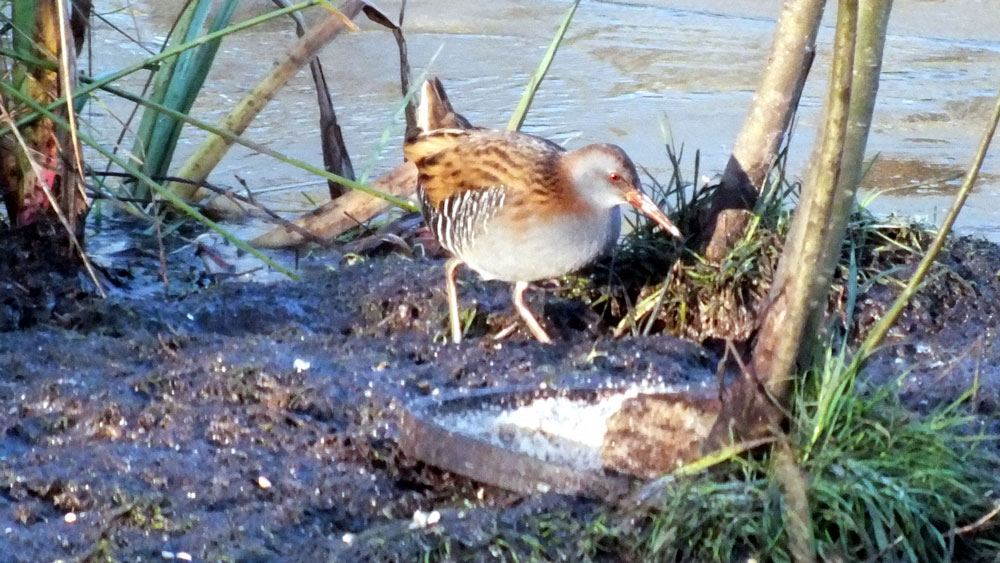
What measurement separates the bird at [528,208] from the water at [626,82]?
105cm

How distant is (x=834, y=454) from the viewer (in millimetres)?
2576

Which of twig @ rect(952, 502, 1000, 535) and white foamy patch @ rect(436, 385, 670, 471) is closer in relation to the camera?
twig @ rect(952, 502, 1000, 535)

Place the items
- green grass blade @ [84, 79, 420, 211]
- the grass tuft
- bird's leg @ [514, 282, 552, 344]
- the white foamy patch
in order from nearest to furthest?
1. the grass tuft
2. the white foamy patch
3. green grass blade @ [84, 79, 420, 211]
4. bird's leg @ [514, 282, 552, 344]

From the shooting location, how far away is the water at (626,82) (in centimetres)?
630

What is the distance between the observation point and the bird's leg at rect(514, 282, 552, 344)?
4066 millimetres

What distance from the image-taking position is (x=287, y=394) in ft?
11.2

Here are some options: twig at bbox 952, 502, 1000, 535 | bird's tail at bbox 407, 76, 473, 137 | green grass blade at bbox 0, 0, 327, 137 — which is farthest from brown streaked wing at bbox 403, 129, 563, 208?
twig at bbox 952, 502, 1000, 535

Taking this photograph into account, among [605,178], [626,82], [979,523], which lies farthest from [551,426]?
[626,82]

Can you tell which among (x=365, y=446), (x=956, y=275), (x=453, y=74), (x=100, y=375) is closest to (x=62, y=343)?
(x=100, y=375)

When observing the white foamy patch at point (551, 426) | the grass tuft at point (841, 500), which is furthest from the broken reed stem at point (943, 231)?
the white foamy patch at point (551, 426)

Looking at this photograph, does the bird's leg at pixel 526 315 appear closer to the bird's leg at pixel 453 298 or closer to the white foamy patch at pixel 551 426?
the bird's leg at pixel 453 298

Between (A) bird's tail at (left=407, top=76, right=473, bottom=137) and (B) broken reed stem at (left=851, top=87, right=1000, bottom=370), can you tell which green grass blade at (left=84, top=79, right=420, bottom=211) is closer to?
(A) bird's tail at (left=407, top=76, right=473, bottom=137)

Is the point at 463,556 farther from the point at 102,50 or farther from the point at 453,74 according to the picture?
the point at 102,50

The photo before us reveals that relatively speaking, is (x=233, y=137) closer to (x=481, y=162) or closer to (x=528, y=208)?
(x=481, y=162)
